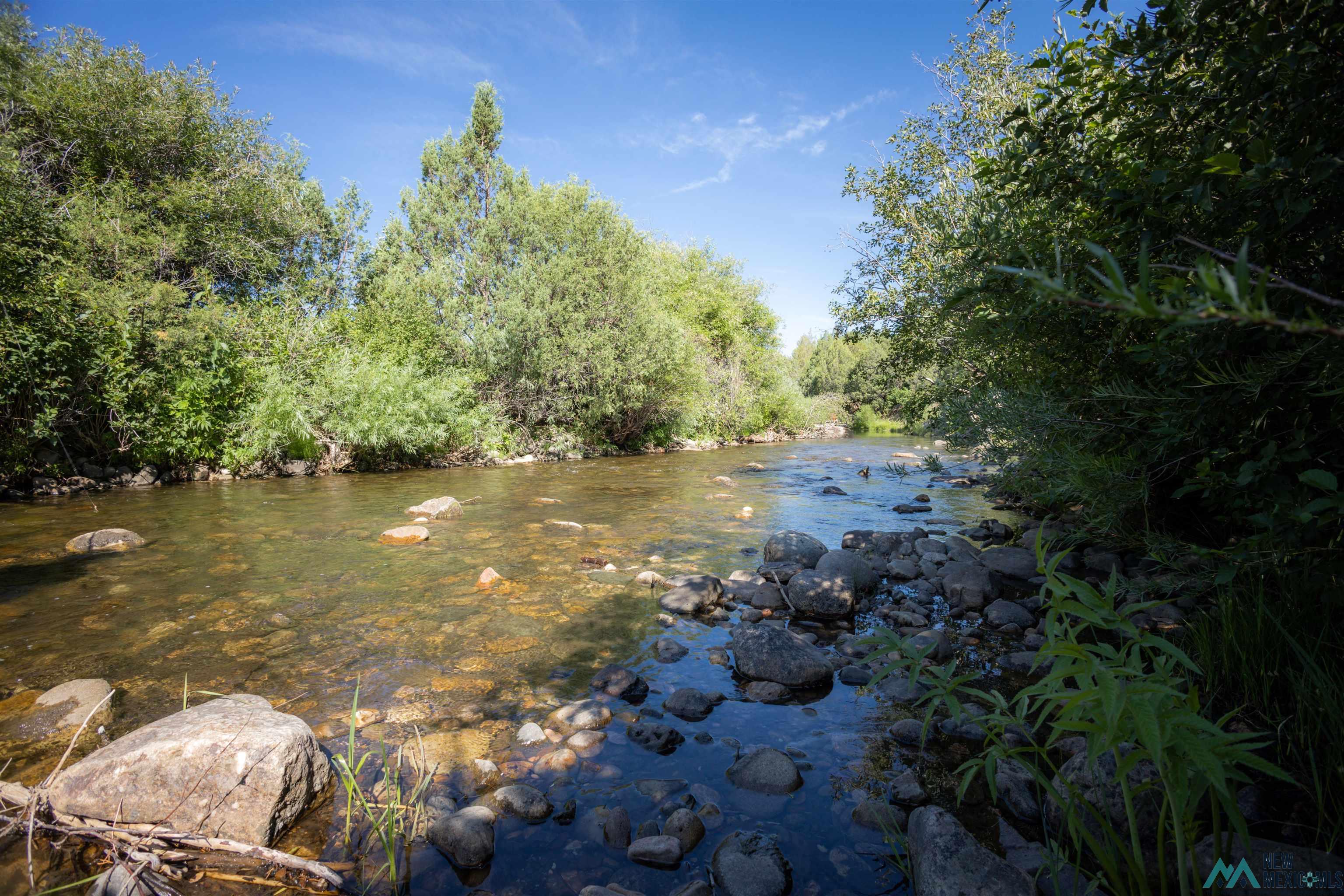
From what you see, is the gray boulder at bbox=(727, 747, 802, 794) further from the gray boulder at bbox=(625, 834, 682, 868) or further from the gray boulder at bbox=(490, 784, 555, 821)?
the gray boulder at bbox=(490, 784, 555, 821)

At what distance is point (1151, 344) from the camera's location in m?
3.27

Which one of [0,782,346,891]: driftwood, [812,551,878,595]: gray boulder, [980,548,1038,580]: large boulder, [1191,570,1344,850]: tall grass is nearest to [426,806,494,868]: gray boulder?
[0,782,346,891]: driftwood

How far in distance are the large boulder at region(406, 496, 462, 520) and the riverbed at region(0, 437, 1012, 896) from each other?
0.30 metres

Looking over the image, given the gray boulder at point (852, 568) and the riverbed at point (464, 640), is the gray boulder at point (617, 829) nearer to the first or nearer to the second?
the riverbed at point (464, 640)

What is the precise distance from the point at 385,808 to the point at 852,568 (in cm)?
551

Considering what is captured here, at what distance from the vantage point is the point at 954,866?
8.66 ft

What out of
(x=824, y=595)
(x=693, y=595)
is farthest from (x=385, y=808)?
(x=824, y=595)

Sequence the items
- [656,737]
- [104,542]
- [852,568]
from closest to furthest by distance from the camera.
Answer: [656,737] → [852,568] → [104,542]

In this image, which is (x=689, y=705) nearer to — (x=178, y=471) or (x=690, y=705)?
(x=690, y=705)

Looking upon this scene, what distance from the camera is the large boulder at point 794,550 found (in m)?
8.01

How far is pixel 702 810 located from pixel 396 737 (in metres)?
2.18

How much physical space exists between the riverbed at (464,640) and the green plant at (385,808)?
0.12 metres

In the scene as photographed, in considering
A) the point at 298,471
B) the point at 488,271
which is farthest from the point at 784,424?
the point at 298,471

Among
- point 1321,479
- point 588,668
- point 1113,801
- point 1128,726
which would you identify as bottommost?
point 588,668
